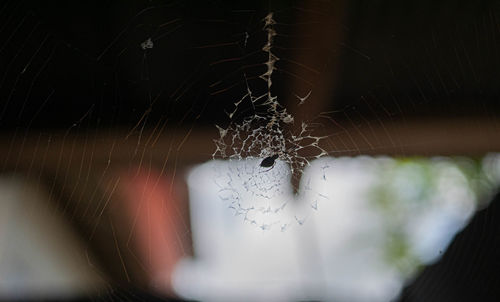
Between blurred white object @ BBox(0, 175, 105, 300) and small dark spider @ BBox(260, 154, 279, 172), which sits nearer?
small dark spider @ BBox(260, 154, 279, 172)

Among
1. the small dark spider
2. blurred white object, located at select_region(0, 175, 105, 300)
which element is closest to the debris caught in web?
the small dark spider

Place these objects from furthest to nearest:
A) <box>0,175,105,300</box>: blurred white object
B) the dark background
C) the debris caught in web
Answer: <box>0,175,105,300</box>: blurred white object < the debris caught in web < the dark background

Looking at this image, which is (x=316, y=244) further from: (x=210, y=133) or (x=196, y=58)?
(x=196, y=58)

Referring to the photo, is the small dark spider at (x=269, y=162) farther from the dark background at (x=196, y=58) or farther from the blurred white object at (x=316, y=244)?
the dark background at (x=196, y=58)

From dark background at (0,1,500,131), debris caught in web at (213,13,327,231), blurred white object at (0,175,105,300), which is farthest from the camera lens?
blurred white object at (0,175,105,300)

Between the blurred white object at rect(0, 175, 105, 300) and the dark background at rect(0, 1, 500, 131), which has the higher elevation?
the dark background at rect(0, 1, 500, 131)

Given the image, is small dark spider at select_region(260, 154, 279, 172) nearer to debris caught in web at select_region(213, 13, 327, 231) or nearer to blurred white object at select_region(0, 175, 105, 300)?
debris caught in web at select_region(213, 13, 327, 231)

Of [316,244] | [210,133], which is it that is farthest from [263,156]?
[316,244]
